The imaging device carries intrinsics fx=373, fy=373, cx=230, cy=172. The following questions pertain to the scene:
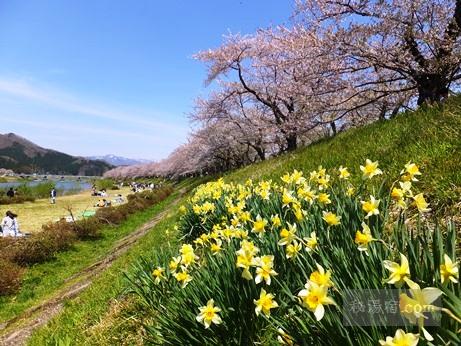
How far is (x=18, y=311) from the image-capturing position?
12273 mm

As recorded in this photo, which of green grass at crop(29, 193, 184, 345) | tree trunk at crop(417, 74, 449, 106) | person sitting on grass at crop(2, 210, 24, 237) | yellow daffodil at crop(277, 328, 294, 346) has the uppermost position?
tree trunk at crop(417, 74, 449, 106)

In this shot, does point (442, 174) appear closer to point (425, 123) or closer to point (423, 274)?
point (425, 123)

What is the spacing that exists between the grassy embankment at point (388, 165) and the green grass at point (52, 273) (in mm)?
6065

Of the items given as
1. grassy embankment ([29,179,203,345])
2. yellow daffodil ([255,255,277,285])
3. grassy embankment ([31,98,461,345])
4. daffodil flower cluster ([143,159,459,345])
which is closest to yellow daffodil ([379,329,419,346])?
daffodil flower cluster ([143,159,459,345])

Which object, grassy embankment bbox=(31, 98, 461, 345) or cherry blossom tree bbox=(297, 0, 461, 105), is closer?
grassy embankment bbox=(31, 98, 461, 345)

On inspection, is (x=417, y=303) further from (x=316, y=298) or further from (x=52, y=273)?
(x=52, y=273)

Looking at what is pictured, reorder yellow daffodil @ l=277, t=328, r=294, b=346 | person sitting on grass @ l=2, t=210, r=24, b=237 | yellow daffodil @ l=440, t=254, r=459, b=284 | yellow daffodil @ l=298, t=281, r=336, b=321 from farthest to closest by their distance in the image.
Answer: person sitting on grass @ l=2, t=210, r=24, b=237
yellow daffodil @ l=277, t=328, r=294, b=346
yellow daffodil @ l=298, t=281, r=336, b=321
yellow daffodil @ l=440, t=254, r=459, b=284

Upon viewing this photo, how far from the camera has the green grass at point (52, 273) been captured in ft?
42.1

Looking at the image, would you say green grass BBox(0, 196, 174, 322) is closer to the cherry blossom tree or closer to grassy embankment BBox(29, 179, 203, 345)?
grassy embankment BBox(29, 179, 203, 345)

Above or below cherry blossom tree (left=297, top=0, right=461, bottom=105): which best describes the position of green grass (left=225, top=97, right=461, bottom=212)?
below

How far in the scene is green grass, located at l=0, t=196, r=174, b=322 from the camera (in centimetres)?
1284

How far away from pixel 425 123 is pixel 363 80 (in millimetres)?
11243

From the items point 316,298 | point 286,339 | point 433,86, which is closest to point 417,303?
point 316,298

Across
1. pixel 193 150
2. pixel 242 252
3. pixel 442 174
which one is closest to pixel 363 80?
pixel 442 174
